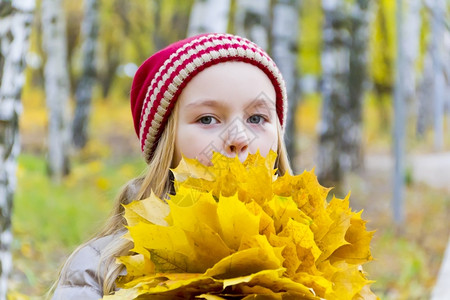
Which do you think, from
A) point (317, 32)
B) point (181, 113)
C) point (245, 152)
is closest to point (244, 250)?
point (245, 152)

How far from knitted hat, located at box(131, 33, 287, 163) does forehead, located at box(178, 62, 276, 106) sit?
21mm

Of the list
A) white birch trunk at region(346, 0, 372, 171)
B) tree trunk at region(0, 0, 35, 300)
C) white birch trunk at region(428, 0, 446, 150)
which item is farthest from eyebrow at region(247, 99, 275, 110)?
white birch trunk at region(428, 0, 446, 150)

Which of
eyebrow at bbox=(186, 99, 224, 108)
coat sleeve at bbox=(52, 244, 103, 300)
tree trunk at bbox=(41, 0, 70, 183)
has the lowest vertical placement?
coat sleeve at bbox=(52, 244, 103, 300)

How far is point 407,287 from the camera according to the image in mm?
5836

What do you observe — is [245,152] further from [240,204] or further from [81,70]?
[81,70]

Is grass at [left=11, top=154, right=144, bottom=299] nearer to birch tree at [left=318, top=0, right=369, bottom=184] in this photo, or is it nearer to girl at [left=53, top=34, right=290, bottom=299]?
birch tree at [left=318, top=0, right=369, bottom=184]

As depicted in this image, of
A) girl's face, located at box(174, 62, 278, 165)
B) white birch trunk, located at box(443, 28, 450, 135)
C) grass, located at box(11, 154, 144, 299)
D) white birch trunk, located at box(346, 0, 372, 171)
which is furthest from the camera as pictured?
white birch trunk, located at box(443, 28, 450, 135)

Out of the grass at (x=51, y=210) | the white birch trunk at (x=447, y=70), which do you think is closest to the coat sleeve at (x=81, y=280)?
the grass at (x=51, y=210)

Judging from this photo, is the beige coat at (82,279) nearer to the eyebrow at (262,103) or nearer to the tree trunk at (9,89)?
the eyebrow at (262,103)

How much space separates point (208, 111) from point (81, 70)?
6085 millimetres

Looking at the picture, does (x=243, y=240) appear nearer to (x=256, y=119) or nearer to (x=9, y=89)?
(x=256, y=119)

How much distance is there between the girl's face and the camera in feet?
5.05

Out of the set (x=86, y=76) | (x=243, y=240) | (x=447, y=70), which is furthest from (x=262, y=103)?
(x=447, y=70)

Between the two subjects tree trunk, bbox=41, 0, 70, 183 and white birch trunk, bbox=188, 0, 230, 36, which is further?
tree trunk, bbox=41, 0, 70, 183
